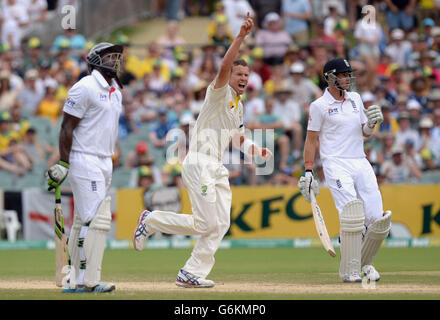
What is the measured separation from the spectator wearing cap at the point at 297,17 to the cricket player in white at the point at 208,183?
479 inches

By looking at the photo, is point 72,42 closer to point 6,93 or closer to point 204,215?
point 6,93

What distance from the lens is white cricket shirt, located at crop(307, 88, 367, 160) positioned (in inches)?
387

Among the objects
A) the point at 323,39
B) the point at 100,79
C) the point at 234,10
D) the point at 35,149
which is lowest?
the point at 35,149

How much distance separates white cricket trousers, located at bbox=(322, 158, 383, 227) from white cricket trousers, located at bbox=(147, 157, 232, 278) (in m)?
1.22

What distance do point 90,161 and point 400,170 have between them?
32.3ft

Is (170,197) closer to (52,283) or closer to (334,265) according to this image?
(334,265)

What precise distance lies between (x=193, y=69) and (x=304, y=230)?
17.8ft

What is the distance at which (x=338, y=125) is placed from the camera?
9820 millimetres

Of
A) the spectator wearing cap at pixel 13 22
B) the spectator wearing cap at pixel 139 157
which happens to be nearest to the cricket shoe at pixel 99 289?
the spectator wearing cap at pixel 139 157

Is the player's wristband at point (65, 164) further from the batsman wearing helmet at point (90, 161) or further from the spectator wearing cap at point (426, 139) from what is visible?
the spectator wearing cap at point (426, 139)

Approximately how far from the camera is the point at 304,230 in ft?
54.0

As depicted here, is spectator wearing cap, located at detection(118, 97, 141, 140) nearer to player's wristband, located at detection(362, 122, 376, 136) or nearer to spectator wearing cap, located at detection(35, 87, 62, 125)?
spectator wearing cap, located at detection(35, 87, 62, 125)

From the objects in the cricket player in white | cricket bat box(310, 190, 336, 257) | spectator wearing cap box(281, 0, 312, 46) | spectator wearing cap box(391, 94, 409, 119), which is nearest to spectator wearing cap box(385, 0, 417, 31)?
spectator wearing cap box(281, 0, 312, 46)

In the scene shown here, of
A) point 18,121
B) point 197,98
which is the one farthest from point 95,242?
point 18,121
